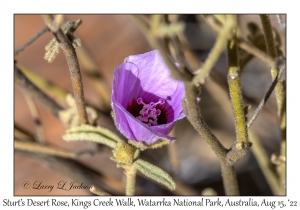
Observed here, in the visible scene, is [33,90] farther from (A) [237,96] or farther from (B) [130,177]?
(A) [237,96]

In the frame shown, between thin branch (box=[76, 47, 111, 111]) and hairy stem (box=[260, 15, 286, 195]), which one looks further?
thin branch (box=[76, 47, 111, 111])

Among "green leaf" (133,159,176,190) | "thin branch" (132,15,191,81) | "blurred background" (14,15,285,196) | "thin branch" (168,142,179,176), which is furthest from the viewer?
"blurred background" (14,15,285,196)

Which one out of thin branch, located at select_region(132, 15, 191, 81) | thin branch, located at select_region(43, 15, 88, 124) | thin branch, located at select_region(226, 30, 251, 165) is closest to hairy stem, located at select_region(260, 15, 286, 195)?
thin branch, located at select_region(226, 30, 251, 165)

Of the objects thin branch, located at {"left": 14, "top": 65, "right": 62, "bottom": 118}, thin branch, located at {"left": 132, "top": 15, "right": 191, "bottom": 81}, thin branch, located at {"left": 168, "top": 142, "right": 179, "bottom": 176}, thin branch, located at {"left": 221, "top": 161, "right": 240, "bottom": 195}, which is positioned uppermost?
thin branch, located at {"left": 14, "top": 65, "right": 62, "bottom": 118}

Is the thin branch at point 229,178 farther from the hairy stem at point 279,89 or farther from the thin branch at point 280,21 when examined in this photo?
the thin branch at point 280,21

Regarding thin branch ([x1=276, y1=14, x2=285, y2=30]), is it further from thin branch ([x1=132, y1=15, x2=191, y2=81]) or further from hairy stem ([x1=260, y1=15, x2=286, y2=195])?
thin branch ([x1=132, y1=15, x2=191, y2=81])

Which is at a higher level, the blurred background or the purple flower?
the blurred background

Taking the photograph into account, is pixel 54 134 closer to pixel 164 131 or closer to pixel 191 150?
pixel 191 150
